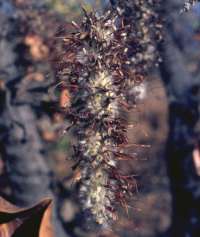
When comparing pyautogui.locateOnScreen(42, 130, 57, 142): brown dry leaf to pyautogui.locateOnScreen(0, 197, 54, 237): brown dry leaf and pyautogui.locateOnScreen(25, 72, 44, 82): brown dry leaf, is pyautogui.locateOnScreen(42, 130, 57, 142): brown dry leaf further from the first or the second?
pyautogui.locateOnScreen(0, 197, 54, 237): brown dry leaf

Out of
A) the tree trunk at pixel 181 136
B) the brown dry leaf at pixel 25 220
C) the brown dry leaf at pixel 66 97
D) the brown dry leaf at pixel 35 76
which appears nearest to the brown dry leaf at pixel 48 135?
the brown dry leaf at pixel 35 76

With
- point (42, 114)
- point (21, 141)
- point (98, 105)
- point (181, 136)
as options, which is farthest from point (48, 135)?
point (98, 105)

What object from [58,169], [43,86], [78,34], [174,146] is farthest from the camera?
[58,169]

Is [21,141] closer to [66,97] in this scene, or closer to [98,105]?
[66,97]

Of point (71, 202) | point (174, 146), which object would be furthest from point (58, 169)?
point (174, 146)

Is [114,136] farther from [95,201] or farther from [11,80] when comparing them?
[11,80]

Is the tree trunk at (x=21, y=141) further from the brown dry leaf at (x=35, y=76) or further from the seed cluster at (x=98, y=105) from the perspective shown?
the seed cluster at (x=98, y=105)

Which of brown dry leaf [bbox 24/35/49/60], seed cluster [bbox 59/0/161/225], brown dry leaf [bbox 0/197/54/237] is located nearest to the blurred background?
brown dry leaf [bbox 24/35/49/60]
